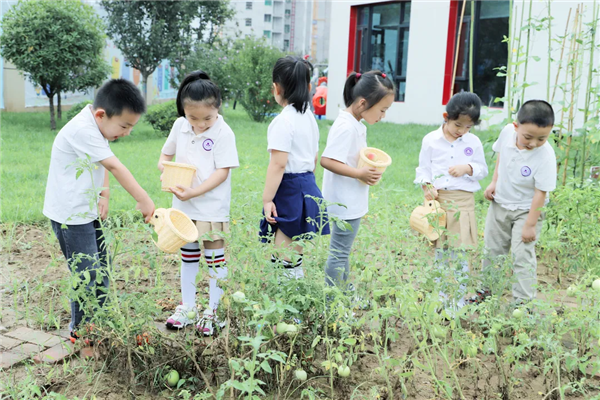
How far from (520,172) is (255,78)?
38.5 feet

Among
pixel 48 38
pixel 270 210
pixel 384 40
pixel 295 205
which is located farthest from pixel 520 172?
pixel 384 40

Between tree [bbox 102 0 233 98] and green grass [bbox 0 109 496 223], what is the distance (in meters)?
7.58

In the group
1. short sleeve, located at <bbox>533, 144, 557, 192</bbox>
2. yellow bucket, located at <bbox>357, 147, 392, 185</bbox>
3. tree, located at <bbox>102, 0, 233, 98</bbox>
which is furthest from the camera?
tree, located at <bbox>102, 0, 233, 98</bbox>

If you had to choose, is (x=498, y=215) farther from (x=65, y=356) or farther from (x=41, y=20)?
(x=41, y=20)

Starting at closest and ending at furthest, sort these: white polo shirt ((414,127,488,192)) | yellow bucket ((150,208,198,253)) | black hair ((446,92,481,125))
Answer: yellow bucket ((150,208,198,253)) → black hair ((446,92,481,125)) → white polo shirt ((414,127,488,192))

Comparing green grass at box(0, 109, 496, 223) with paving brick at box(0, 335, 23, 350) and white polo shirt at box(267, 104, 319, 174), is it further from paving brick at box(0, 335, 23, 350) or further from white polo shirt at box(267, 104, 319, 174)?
paving brick at box(0, 335, 23, 350)

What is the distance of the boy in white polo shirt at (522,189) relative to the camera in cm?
300

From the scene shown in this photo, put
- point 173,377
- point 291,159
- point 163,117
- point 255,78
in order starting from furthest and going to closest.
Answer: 1. point 255,78
2. point 163,117
3. point 291,159
4. point 173,377

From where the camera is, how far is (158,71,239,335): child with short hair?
2787 millimetres

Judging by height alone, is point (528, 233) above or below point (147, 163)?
above

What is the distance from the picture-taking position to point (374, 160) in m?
3.13

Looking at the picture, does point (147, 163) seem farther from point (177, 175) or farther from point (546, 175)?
point (546, 175)

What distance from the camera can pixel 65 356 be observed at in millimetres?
2488

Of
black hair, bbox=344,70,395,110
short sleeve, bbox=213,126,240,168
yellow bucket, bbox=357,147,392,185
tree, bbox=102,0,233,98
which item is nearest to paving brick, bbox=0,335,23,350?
short sleeve, bbox=213,126,240,168
